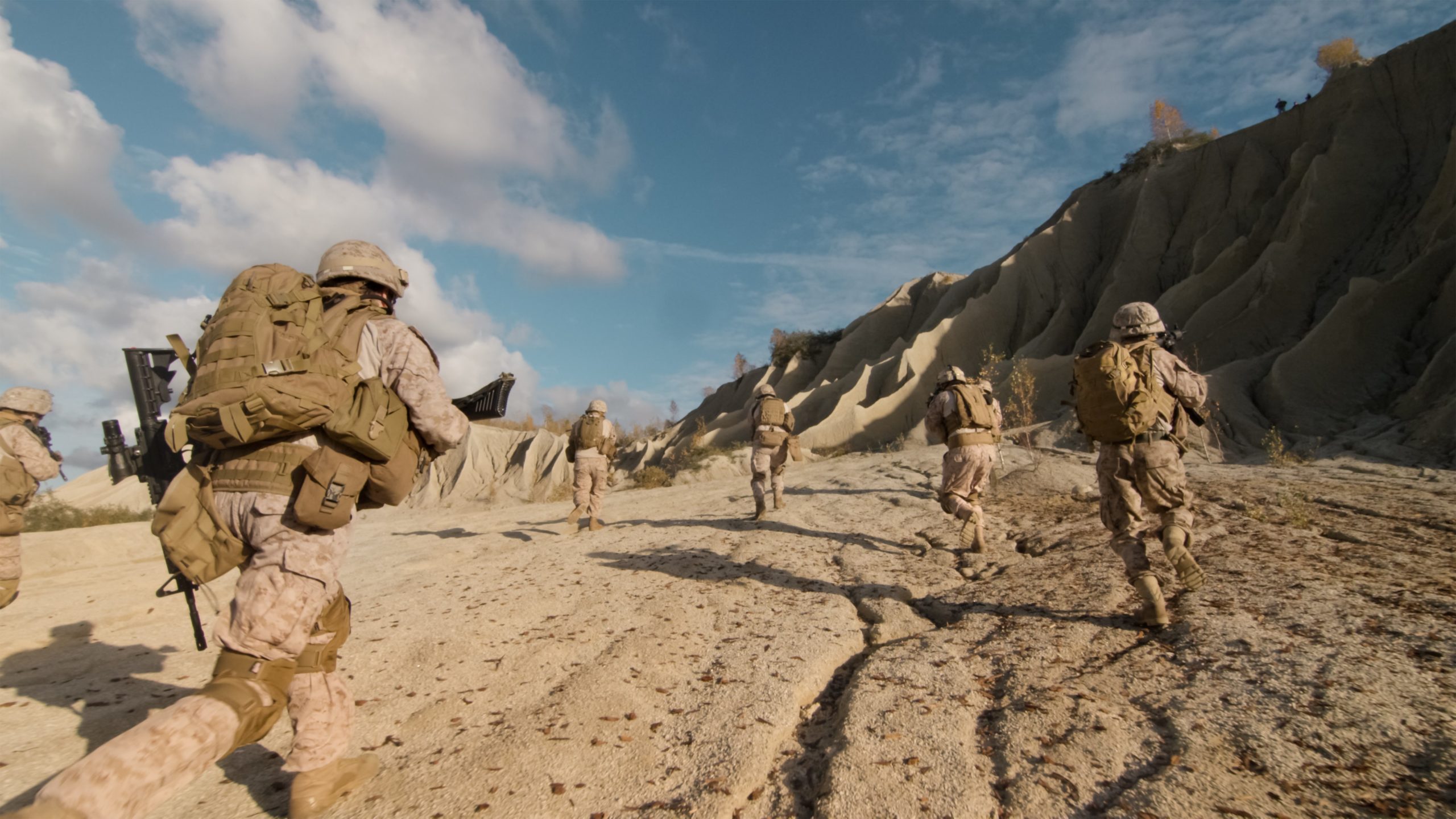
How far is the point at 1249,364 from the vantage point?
12297 mm

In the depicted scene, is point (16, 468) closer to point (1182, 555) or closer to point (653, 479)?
point (1182, 555)

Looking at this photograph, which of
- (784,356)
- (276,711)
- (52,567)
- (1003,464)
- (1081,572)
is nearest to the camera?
(276,711)

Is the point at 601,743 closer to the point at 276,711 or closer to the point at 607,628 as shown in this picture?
the point at 276,711

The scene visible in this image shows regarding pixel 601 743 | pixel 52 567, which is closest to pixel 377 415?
pixel 601 743

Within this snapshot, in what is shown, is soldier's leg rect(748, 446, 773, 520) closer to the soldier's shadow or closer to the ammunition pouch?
the ammunition pouch

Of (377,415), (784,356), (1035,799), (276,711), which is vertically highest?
(784,356)

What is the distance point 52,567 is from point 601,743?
1059cm

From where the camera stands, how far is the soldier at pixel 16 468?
15.9ft

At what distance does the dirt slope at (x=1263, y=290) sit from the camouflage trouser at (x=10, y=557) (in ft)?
42.6

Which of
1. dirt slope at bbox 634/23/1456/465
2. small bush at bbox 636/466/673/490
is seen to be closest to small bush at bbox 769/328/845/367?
dirt slope at bbox 634/23/1456/465

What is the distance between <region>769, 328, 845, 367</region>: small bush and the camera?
82.3 ft

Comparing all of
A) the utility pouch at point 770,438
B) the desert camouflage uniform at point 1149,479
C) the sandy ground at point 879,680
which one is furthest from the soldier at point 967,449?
the utility pouch at point 770,438

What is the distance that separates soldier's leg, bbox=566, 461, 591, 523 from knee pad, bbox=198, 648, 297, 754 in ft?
21.8

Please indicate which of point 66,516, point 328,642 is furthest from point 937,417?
point 66,516
